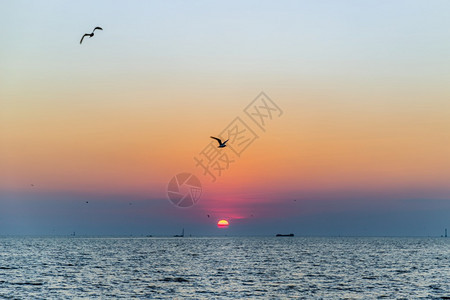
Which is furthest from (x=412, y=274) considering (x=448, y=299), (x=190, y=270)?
(x=190, y=270)

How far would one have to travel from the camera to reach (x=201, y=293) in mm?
62656

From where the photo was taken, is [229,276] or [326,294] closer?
[326,294]

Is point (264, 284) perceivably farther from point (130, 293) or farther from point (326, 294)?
point (130, 293)

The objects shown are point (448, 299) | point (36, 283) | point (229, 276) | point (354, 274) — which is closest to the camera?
point (448, 299)

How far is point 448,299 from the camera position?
200ft

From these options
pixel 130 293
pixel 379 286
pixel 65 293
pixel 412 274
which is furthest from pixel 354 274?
pixel 65 293

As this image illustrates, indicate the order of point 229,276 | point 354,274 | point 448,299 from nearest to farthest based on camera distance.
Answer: point 448,299 < point 229,276 < point 354,274

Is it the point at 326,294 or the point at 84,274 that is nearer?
the point at 326,294

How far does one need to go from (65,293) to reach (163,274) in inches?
1006

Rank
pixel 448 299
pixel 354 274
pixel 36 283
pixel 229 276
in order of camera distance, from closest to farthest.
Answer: pixel 448 299 < pixel 36 283 < pixel 229 276 < pixel 354 274

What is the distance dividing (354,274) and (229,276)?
22.8m

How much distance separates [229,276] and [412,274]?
1272 inches

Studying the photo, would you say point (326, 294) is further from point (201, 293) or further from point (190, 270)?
point (190, 270)

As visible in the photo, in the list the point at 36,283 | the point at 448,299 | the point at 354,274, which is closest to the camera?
the point at 448,299
